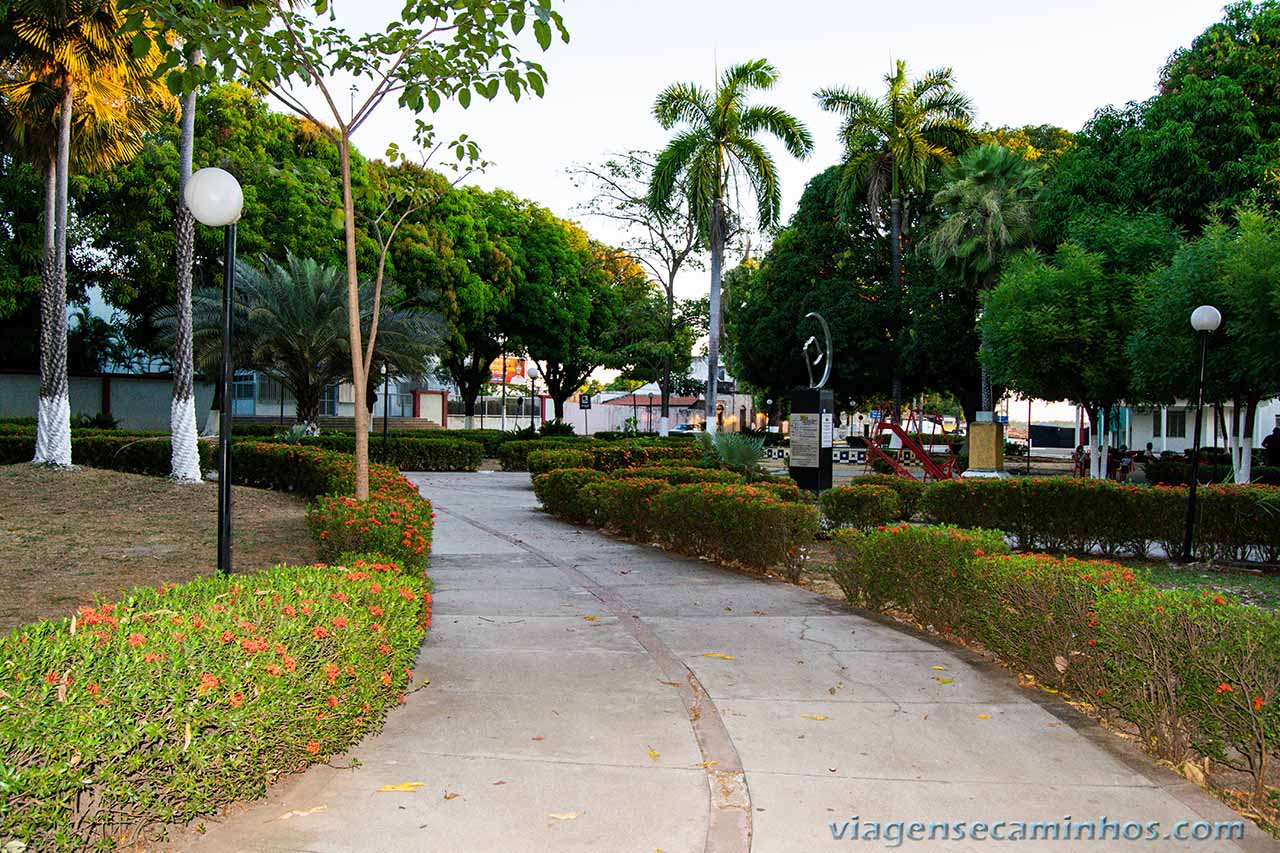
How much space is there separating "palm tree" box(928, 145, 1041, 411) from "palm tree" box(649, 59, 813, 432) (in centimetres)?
839

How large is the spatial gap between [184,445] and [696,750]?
13456 mm

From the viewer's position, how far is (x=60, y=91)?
54.0 feet

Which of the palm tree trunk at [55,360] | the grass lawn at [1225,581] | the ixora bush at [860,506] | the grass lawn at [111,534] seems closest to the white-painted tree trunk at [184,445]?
the grass lawn at [111,534]

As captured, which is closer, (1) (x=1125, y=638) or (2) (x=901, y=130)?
(1) (x=1125, y=638)

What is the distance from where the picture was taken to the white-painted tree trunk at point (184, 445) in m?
15.5

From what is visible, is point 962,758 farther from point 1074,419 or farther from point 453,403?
point 1074,419

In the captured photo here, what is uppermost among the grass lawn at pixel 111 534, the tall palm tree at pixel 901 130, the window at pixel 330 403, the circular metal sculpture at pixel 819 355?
the tall palm tree at pixel 901 130

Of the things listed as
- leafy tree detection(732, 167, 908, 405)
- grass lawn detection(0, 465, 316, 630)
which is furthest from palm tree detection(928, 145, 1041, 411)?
grass lawn detection(0, 465, 316, 630)

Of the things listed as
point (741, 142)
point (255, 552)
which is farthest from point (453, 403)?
point (255, 552)

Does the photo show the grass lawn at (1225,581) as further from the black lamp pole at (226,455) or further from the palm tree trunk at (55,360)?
the palm tree trunk at (55,360)

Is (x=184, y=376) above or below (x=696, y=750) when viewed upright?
above

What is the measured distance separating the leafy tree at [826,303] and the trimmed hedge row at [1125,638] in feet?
96.0

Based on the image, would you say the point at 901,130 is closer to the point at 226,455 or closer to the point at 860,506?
the point at 860,506

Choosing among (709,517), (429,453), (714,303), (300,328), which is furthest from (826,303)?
(709,517)
